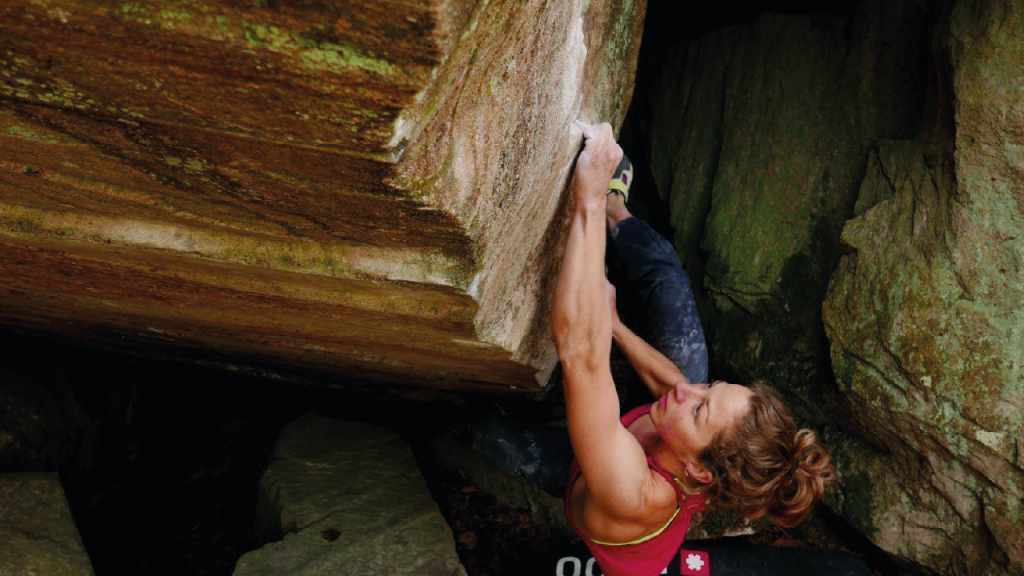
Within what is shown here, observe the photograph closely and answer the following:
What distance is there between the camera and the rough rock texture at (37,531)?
2797mm

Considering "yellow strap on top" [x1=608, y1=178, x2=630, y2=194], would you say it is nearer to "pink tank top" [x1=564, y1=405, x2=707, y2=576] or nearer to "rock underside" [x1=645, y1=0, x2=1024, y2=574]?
"rock underside" [x1=645, y1=0, x2=1024, y2=574]

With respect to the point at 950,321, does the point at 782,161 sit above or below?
above

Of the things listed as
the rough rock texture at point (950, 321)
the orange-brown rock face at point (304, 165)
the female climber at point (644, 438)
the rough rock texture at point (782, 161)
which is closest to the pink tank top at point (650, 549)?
the female climber at point (644, 438)

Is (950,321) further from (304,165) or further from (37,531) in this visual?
(37,531)

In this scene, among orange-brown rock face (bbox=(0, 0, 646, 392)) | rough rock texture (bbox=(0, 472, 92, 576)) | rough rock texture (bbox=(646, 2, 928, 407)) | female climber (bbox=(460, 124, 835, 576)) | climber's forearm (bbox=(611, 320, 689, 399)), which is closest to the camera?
orange-brown rock face (bbox=(0, 0, 646, 392))

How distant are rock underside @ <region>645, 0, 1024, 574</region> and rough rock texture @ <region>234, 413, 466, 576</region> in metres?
1.69

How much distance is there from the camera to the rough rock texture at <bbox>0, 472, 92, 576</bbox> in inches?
110

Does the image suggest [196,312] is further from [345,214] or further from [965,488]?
[965,488]

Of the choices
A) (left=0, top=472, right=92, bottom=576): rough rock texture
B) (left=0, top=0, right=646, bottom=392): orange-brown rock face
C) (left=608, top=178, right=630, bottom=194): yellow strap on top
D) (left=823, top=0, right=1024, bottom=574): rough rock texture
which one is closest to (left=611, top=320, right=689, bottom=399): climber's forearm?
(left=0, top=0, right=646, bottom=392): orange-brown rock face

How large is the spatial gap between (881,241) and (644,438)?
1355mm

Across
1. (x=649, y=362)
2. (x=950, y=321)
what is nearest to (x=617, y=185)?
(x=649, y=362)

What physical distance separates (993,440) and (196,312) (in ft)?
9.77

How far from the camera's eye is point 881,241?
10.6ft

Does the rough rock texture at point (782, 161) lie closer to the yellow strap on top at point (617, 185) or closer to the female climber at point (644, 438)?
the female climber at point (644, 438)
